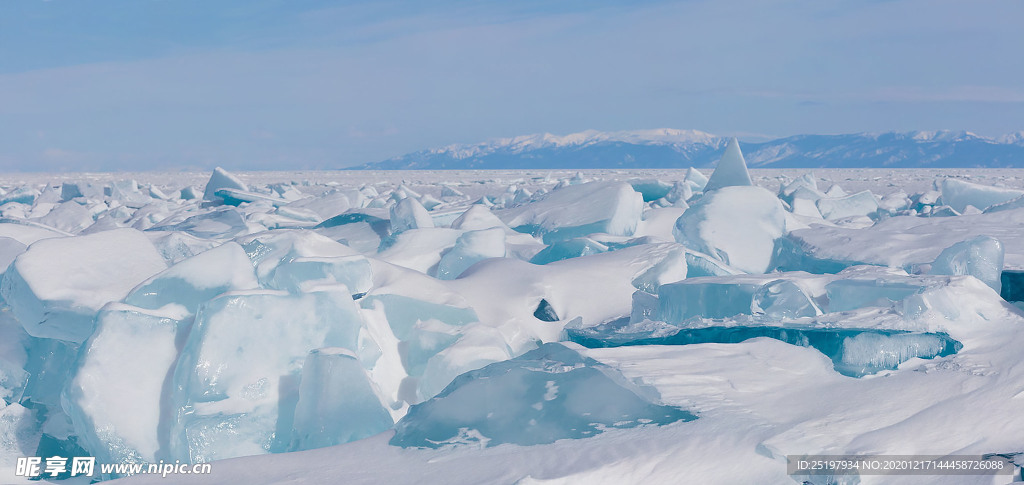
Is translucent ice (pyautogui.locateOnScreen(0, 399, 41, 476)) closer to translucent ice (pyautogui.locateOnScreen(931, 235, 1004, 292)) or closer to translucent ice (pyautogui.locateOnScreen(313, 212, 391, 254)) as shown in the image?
translucent ice (pyautogui.locateOnScreen(313, 212, 391, 254))

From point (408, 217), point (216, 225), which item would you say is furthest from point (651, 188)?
point (216, 225)

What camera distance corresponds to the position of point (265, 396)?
2.42 metres

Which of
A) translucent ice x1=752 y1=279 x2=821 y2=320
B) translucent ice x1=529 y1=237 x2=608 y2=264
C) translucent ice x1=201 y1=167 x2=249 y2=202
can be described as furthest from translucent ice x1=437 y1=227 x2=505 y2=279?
Answer: translucent ice x1=201 y1=167 x2=249 y2=202

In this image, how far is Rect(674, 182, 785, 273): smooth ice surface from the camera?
14.1 ft

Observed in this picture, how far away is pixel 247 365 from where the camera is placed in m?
2.44

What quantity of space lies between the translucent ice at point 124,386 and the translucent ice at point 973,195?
668 cm

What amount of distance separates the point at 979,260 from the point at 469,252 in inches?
88.6

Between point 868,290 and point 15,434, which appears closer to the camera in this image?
point 15,434

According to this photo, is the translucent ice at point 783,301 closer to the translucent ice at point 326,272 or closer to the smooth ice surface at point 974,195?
the translucent ice at point 326,272

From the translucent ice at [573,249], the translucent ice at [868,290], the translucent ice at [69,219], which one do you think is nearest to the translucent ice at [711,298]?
the translucent ice at [868,290]

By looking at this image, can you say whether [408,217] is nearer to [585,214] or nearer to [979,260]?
[585,214]

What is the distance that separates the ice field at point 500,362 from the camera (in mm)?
1790

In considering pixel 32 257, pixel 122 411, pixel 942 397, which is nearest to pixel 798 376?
pixel 942 397

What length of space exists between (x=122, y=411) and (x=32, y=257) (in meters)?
0.85
